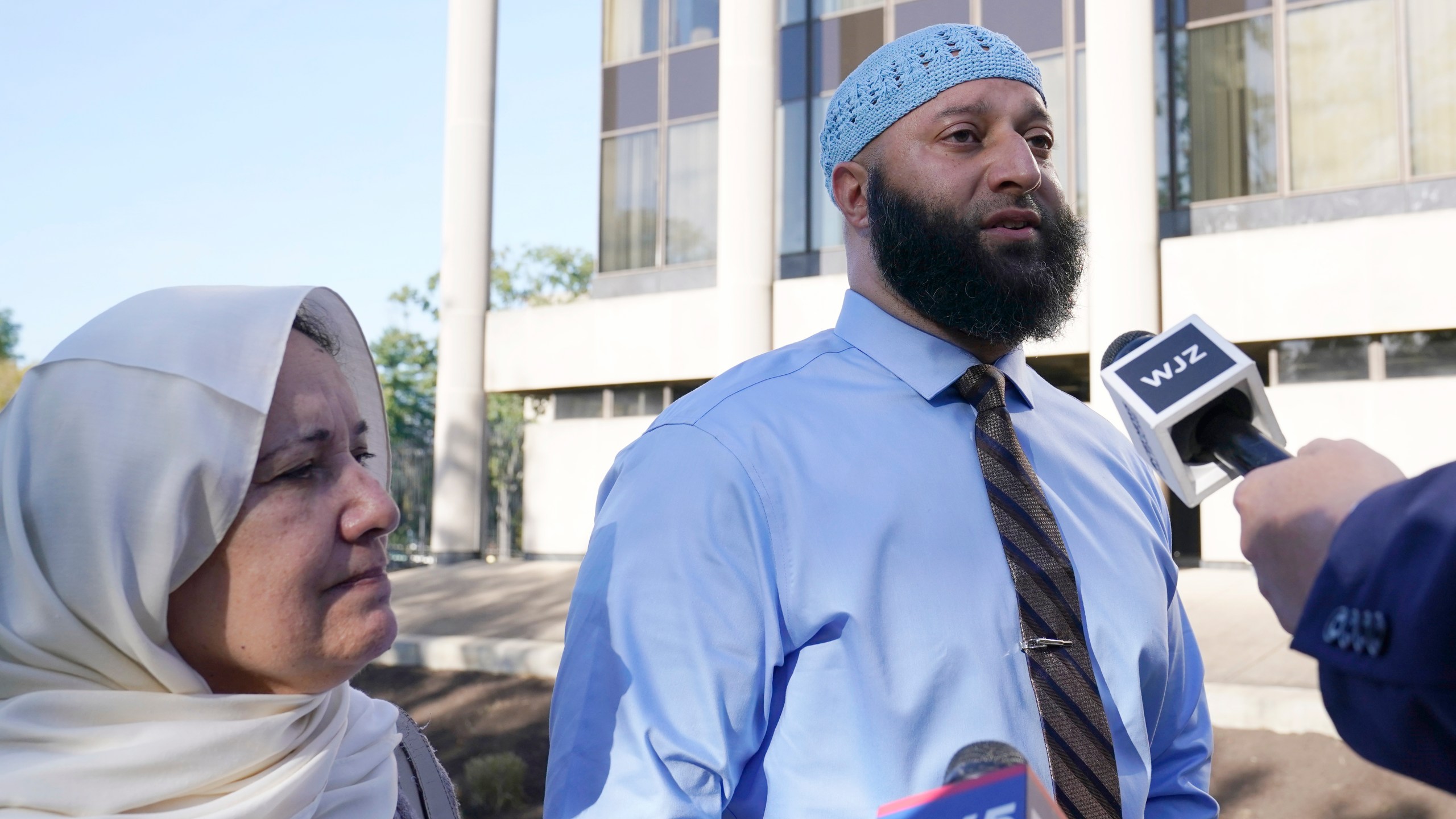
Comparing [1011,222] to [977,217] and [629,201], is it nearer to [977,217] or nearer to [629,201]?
[977,217]

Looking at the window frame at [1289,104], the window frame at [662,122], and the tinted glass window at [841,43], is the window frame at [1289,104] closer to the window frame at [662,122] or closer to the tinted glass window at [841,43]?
the tinted glass window at [841,43]

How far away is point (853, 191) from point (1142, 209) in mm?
12188

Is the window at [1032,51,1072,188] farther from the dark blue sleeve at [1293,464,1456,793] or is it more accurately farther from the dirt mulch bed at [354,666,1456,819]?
the dark blue sleeve at [1293,464,1456,793]

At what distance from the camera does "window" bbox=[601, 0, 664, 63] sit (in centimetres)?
1961

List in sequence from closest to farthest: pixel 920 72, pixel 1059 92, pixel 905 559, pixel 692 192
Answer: pixel 905 559, pixel 920 72, pixel 1059 92, pixel 692 192

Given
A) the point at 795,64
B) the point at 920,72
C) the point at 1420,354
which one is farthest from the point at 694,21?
the point at 920,72

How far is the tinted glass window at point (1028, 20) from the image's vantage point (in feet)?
52.5

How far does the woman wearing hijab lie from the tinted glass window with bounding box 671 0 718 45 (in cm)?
1804

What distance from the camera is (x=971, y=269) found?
2404 mm

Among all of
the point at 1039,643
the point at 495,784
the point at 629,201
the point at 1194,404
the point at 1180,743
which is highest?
the point at 629,201

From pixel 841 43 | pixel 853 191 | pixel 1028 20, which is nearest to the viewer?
pixel 853 191

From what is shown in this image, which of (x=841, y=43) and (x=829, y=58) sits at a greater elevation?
(x=841, y=43)

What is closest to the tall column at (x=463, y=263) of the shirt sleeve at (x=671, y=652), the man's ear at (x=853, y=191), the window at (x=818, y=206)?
the window at (x=818, y=206)

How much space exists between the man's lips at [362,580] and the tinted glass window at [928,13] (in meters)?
15.7
